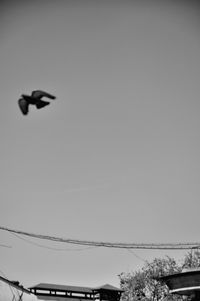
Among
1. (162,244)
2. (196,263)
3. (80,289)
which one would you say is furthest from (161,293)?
(162,244)

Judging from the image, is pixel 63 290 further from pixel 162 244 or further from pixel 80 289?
pixel 162 244

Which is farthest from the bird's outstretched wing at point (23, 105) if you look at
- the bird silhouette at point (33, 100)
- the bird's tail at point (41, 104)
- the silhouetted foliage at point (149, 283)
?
the silhouetted foliage at point (149, 283)

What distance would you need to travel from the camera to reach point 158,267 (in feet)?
195

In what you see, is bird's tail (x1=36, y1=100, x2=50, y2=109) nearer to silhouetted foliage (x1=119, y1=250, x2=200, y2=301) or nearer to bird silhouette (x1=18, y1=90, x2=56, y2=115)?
bird silhouette (x1=18, y1=90, x2=56, y2=115)

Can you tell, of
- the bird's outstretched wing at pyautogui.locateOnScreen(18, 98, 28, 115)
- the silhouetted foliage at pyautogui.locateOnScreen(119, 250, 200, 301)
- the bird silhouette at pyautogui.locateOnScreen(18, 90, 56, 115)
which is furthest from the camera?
the silhouetted foliage at pyautogui.locateOnScreen(119, 250, 200, 301)

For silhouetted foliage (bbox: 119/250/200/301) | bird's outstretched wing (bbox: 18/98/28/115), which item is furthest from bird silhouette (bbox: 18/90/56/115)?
silhouetted foliage (bbox: 119/250/200/301)

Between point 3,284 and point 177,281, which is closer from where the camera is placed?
point 177,281

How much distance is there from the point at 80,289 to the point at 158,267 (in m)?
21.8

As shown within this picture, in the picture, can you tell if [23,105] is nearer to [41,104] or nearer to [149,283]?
[41,104]

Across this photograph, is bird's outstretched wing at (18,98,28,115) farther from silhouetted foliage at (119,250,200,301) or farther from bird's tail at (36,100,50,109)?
silhouetted foliage at (119,250,200,301)

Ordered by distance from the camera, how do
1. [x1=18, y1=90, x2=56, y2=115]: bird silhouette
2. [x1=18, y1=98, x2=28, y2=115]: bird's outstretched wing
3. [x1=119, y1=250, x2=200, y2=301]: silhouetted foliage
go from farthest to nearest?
[x1=119, y1=250, x2=200, y2=301]: silhouetted foliage, [x1=18, y1=90, x2=56, y2=115]: bird silhouette, [x1=18, y1=98, x2=28, y2=115]: bird's outstretched wing

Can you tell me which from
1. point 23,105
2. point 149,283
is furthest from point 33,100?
point 149,283

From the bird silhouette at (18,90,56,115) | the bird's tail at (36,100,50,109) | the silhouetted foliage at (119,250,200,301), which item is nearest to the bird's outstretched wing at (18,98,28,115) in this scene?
the bird silhouette at (18,90,56,115)

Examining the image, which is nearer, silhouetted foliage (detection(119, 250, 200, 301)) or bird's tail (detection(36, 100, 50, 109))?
bird's tail (detection(36, 100, 50, 109))
